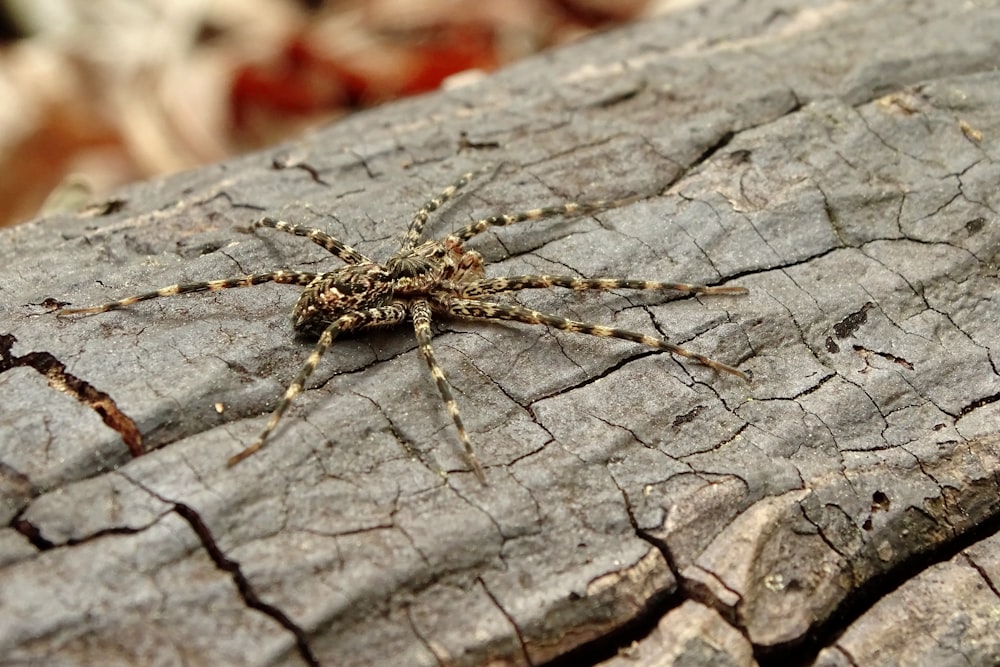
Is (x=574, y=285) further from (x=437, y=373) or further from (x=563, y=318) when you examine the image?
(x=437, y=373)

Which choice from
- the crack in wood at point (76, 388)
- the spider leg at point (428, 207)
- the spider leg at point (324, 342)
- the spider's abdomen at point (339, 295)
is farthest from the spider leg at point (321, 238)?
the crack in wood at point (76, 388)

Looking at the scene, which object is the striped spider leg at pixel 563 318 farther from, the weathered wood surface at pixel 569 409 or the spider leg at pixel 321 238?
the spider leg at pixel 321 238

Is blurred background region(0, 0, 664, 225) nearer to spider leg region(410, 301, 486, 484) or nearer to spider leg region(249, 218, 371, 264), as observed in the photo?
spider leg region(249, 218, 371, 264)

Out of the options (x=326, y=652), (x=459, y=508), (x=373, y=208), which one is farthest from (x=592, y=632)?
(x=373, y=208)

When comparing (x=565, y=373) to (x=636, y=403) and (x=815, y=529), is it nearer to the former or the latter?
(x=636, y=403)

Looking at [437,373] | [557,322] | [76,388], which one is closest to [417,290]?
[437,373]
